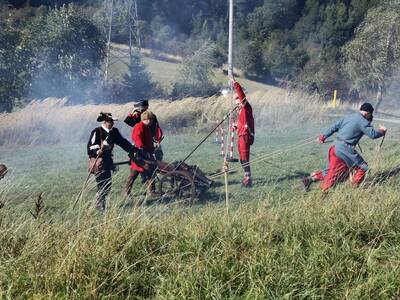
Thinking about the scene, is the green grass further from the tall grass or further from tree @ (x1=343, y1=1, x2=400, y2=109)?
tree @ (x1=343, y1=1, x2=400, y2=109)

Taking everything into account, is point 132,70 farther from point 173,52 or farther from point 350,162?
point 350,162

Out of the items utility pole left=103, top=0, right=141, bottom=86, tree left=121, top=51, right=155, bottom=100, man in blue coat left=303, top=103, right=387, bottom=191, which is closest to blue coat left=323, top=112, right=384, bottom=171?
man in blue coat left=303, top=103, right=387, bottom=191

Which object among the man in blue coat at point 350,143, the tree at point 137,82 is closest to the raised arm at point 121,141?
the man in blue coat at point 350,143

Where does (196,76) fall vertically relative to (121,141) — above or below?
below

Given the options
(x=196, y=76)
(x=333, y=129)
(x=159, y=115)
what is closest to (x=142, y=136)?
(x=333, y=129)

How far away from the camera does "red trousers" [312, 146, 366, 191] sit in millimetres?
6711

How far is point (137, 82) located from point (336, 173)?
32.5 meters

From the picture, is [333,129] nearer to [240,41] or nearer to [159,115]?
[159,115]

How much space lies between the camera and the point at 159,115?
18891 millimetres

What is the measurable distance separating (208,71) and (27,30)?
12416 millimetres

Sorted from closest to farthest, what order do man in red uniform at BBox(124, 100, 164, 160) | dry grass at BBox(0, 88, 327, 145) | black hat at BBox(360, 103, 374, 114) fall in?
black hat at BBox(360, 103, 374, 114) < man in red uniform at BBox(124, 100, 164, 160) < dry grass at BBox(0, 88, 327, 145)

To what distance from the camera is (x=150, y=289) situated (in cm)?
359

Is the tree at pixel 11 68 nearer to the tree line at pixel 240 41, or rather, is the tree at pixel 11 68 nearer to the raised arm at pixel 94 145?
the tree line at pixel 240 41

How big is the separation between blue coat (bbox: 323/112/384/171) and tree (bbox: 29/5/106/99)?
79.7 ft
